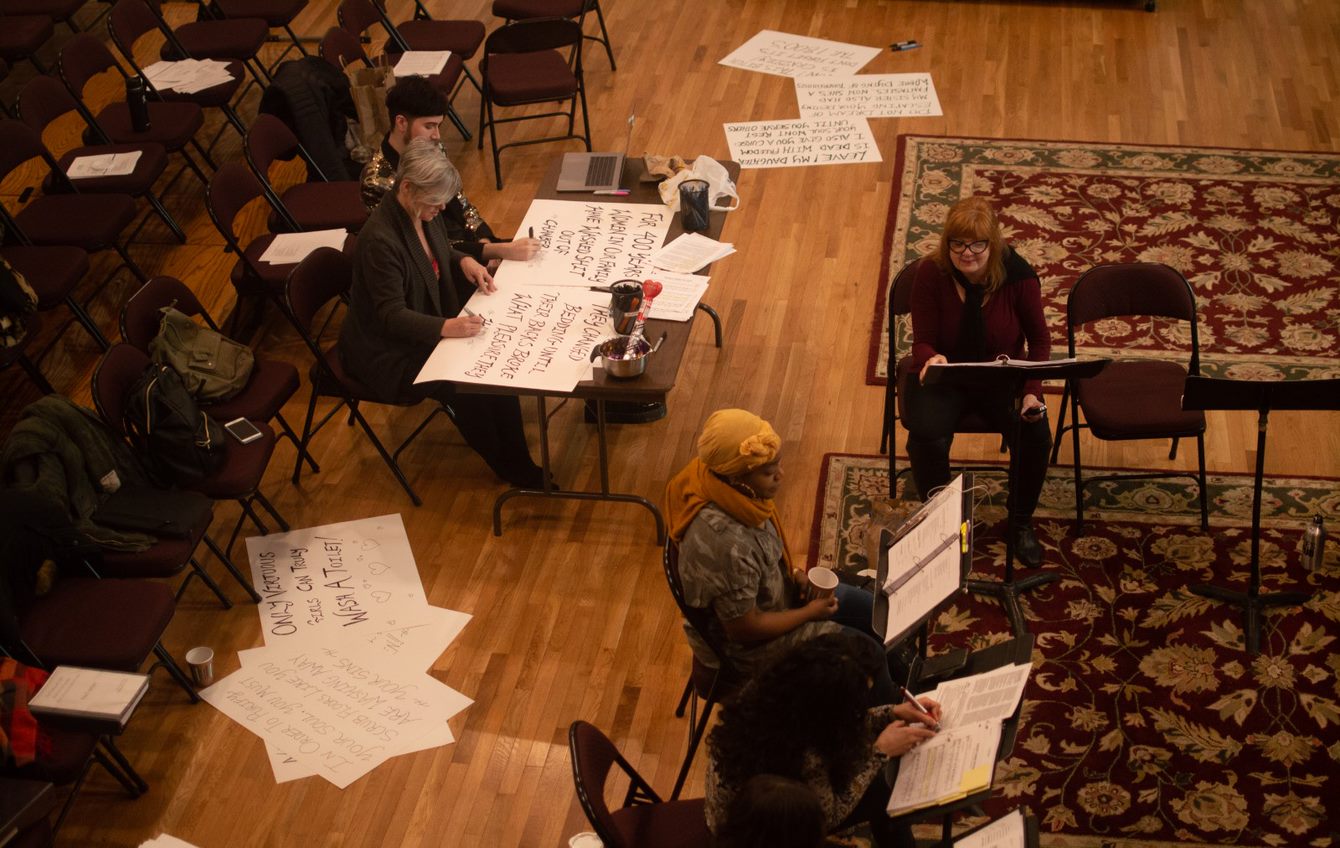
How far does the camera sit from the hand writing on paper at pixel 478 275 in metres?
4.52

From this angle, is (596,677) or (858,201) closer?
(596,677)

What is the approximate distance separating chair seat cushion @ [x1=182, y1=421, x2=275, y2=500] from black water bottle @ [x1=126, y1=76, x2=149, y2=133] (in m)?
2.26

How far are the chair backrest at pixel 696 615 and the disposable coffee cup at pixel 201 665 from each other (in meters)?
1.71

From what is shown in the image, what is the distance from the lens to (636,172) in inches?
199

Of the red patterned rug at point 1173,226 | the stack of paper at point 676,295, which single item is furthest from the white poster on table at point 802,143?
the stack of paper at point 676,295

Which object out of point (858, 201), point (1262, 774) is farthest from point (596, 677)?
point (858, 201)

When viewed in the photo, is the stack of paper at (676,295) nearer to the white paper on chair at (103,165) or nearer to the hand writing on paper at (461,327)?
the hand writing on paper at (461,327)

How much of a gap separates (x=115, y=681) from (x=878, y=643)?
213cm

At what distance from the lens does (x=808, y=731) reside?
2.71m

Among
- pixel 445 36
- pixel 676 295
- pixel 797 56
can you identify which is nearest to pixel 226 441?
pixel 676 295

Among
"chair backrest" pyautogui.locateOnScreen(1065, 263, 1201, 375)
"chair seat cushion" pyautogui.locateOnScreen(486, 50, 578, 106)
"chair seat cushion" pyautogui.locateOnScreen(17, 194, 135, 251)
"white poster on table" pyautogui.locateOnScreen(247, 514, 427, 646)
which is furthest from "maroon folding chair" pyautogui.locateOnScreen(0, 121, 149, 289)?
"chair backrest" pyautogui.locateOnScreen(1065, 263, 1201, 375)

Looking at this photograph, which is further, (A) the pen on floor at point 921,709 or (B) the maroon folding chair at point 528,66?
(B) the maroon folding chair at point 528,66

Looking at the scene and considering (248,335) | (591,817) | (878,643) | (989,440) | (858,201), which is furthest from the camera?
(858,201)

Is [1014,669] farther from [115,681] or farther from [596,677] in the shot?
[115,681]
